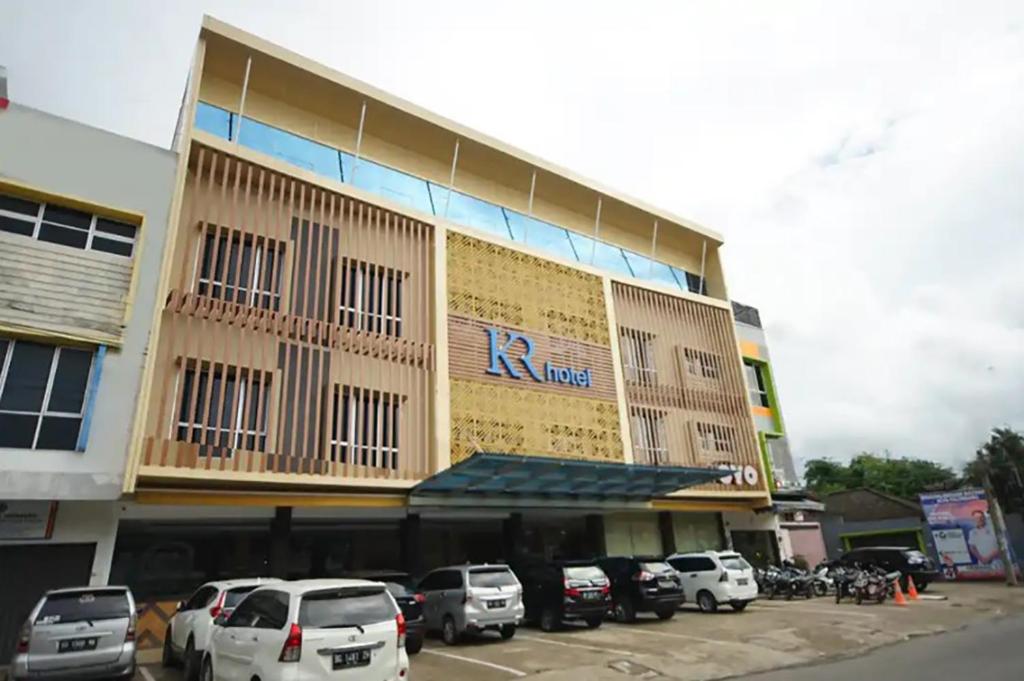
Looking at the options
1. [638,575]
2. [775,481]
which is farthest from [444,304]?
[775,481]

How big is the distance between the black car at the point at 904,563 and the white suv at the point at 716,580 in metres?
7.03

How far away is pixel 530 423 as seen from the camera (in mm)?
19906

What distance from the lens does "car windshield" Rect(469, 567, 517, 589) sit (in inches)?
519

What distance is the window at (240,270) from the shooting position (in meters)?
16.0

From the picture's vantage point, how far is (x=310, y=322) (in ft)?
54.9

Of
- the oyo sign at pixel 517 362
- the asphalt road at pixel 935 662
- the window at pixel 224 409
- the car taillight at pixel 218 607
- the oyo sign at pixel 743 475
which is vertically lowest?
the asphalt road at pixel 935 662

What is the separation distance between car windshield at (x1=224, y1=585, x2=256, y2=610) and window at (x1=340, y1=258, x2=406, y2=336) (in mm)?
8528

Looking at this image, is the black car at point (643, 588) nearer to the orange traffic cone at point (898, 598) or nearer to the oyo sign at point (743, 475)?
the orange traffic cone at point (898, 598)

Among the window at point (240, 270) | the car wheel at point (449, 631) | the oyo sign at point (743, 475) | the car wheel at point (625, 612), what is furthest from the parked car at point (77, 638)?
the oyo sign at point (743, 475)

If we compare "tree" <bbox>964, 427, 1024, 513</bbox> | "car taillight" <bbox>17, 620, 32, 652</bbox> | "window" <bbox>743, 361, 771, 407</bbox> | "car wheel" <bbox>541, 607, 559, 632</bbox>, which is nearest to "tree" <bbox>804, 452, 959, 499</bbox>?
"tree" <bbox>964, 427, 1024, 513</bbox>

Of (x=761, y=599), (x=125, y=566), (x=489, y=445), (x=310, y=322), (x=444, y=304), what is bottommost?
(x=761, y=599)

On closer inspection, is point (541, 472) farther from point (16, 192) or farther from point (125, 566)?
point (16, 192)

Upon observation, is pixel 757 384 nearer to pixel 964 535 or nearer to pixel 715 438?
pixel 715 438

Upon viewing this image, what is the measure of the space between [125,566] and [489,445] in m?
10.0
